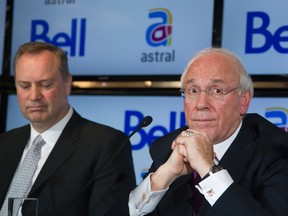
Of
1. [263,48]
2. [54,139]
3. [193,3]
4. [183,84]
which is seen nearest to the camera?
[183,84]

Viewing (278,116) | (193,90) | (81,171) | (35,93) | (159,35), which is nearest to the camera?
(193,90)

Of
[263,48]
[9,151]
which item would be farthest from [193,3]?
[9,151]

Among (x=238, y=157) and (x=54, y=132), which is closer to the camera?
(x=238, y=157)

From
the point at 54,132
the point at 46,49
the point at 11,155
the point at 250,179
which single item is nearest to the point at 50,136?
the point at 54,132

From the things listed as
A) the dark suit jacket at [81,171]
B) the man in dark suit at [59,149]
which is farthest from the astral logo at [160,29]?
the dark suit jacket at [81,171]

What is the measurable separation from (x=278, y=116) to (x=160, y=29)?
2.95 feet

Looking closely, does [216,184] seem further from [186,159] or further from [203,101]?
Answer: [203,101]

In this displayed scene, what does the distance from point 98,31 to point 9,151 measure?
3.60 ft

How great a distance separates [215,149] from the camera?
2.17 metres

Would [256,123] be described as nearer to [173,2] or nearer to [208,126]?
[208,126]

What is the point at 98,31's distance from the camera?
3740 millimetres

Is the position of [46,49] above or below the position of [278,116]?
above

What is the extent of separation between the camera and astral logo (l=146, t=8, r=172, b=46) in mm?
3535

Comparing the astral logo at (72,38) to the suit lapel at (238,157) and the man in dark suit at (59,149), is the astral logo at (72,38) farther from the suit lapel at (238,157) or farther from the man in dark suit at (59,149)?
the suit lapel at (238,157)
